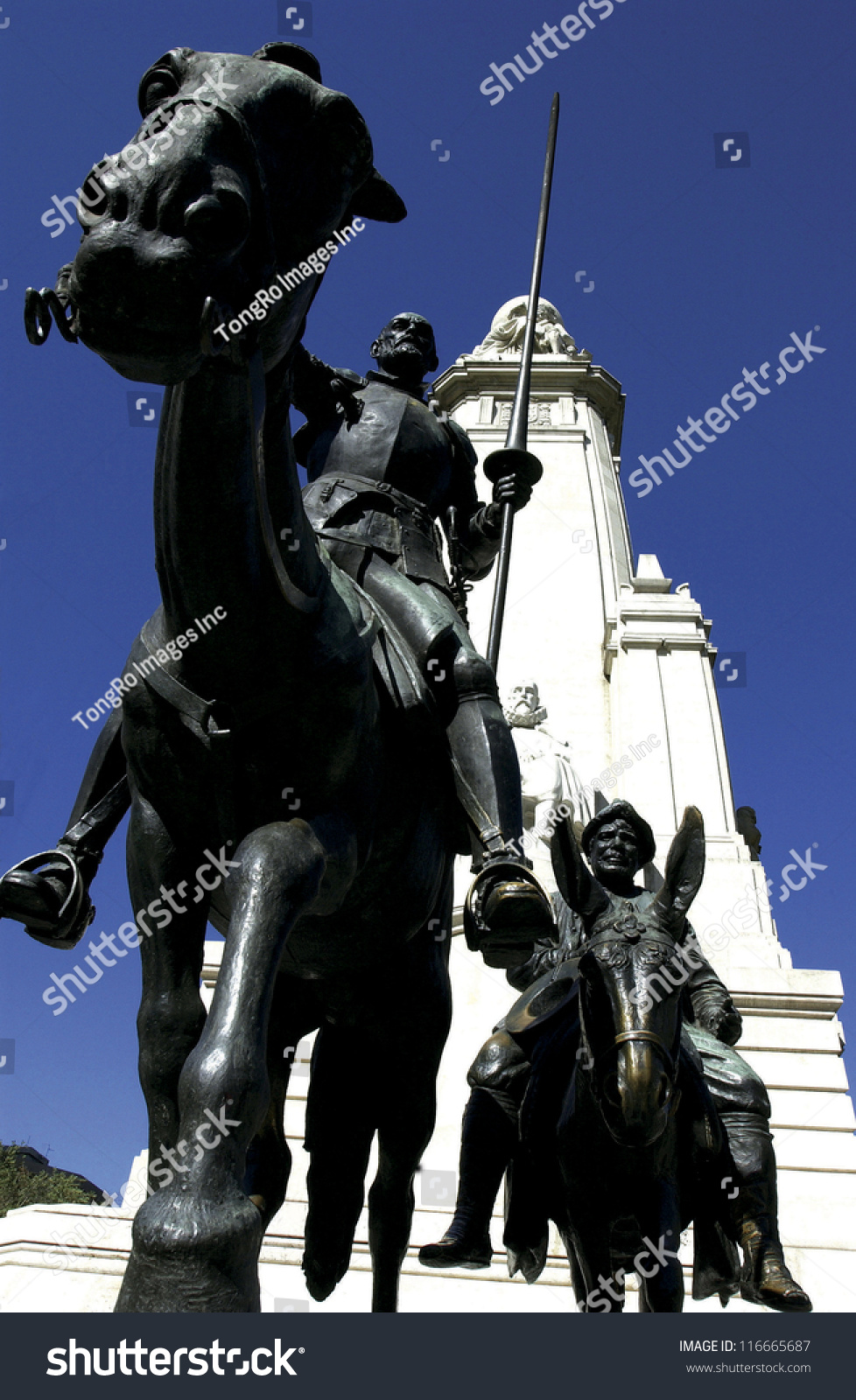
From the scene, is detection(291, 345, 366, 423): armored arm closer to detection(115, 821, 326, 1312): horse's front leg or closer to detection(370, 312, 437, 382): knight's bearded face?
detection(370, 312, 437, 382): knight's bearded face

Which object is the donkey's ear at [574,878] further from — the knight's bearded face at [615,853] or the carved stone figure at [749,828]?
the carved stone figure at [749,828]

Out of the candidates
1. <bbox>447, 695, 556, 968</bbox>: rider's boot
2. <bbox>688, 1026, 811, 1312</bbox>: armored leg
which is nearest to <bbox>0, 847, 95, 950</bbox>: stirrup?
<bbox>447, 695, 556, 968</bbox>: rider's boot

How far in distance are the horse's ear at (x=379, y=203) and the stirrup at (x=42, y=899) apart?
7.60 ft

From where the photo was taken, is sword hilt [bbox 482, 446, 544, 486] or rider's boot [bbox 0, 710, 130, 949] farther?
sword hilt [bbox 482, 446, 544, 486]

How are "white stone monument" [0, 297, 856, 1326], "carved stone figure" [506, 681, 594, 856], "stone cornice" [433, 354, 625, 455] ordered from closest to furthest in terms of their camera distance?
"white stone monument" [0, 297, 856, 1326], "carved stone figure" [506, 681, 594, 856], "stone cornice" [433, 354, 625, 455]

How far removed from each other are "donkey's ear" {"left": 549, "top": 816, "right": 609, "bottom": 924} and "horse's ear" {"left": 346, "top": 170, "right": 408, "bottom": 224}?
7.80 ft

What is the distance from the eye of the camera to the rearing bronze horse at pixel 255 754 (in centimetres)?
252

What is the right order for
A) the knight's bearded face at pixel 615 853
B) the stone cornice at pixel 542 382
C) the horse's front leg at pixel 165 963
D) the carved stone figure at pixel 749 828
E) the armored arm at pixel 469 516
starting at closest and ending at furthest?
the horse's front leg at pixel 165 963 → the armored arm at pixel 469 516 → the knight's bearded face at pixel 615 853 → the carved stone figure at pixel 749 828 → the stone cornice at pixel 542 382

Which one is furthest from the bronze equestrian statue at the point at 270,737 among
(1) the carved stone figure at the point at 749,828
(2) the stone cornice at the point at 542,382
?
(2) the stone cornice at the point at 542,382

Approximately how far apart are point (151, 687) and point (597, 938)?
2062mm

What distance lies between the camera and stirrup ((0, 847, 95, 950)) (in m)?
3.77

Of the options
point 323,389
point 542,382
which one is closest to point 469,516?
point 323,389
